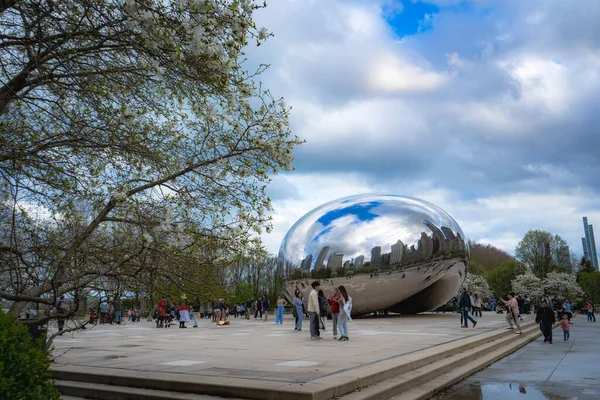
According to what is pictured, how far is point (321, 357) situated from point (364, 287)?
1455 centimetres

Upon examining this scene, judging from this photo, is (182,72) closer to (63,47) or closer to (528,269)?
(63,47)

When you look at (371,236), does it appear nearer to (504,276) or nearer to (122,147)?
(122,147)

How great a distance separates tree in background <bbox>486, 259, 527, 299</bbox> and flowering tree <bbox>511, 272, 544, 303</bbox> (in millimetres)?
21248

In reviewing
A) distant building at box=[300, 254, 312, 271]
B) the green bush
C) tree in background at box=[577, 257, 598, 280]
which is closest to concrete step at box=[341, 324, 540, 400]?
the green bush

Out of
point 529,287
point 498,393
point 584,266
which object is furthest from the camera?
point 584,266

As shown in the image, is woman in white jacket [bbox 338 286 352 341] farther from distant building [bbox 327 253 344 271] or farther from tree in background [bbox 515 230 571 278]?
tree in background [bbox 515 230 571 278]

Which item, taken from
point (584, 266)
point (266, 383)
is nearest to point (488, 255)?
point (584, 266)

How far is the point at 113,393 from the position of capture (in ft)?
22.4

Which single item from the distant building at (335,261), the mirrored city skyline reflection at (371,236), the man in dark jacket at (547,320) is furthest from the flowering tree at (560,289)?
the man in dark jacket at (547,320)

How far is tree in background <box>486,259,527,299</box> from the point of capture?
7831 cm

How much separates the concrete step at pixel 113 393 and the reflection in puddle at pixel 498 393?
357 cm

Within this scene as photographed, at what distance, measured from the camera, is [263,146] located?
270 inches

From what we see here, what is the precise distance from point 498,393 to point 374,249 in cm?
1562

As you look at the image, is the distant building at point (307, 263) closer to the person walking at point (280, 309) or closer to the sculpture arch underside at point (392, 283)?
the sculpture arch underside at point (392, 283)
